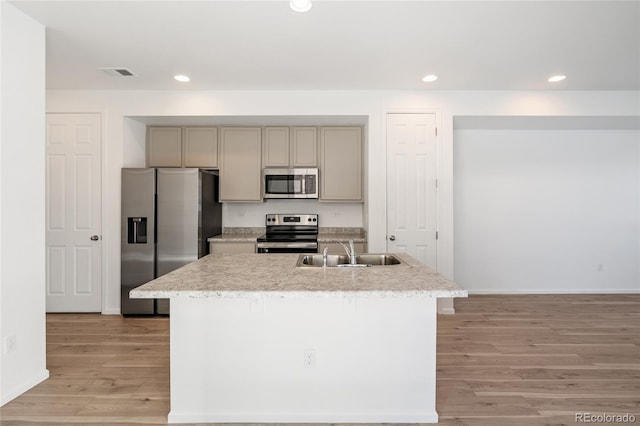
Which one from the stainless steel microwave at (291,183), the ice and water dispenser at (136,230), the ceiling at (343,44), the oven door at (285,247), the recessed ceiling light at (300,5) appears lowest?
the oven door at (285,247)

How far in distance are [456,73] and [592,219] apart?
3.20 meters

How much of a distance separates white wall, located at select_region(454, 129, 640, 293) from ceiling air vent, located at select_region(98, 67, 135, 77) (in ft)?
13.5

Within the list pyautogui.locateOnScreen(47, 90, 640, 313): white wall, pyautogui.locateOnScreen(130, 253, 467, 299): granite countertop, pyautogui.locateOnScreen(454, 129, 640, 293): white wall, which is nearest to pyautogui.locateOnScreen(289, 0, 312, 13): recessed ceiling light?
pyautogui.locateOnScreen(130, 253, 467, 299): granite countertop

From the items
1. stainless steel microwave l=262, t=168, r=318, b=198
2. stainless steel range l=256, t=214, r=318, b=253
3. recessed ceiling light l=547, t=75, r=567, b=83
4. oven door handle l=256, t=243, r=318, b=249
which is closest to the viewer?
recessed ceiling light l=547, t=75, r=567, b=83

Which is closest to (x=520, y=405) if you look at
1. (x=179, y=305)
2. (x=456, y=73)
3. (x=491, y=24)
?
(x=179, y=305)

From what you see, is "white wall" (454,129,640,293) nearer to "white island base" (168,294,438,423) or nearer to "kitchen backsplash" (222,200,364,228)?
"kitchen backsplash" (222,200,364,228)

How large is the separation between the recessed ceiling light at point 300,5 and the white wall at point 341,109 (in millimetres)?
1763

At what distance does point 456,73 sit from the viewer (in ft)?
11.6

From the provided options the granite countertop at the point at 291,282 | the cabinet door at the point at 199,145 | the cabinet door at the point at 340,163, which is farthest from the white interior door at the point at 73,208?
the cabinet door at the point at 340,163

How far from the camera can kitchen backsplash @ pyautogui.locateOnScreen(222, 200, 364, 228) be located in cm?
498

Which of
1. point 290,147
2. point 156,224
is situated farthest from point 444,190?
point 156,224

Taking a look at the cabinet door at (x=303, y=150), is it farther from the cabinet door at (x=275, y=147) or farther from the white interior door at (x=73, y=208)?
the white interior door at (x=73, y=208)

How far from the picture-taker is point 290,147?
458 cm

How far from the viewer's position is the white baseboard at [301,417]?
81.2 inches
